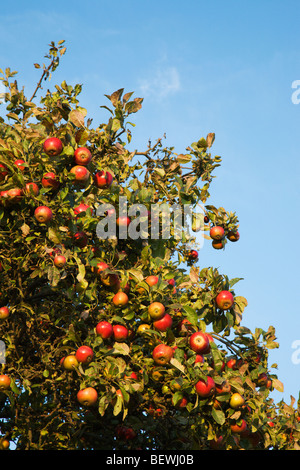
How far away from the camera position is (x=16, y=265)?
255 inches

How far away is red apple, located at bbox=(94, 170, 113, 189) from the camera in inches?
243

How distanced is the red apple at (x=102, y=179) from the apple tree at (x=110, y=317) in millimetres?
15


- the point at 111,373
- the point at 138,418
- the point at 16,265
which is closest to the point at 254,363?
the point at 138,418

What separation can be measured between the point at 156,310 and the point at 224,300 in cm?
83

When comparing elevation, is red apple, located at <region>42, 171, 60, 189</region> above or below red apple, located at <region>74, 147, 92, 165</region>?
below

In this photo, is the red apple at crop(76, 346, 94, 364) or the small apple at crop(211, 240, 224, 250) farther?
the small apple at crop(211, 240, 224, 250)

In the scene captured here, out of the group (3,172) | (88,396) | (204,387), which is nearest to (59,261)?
(3,172)

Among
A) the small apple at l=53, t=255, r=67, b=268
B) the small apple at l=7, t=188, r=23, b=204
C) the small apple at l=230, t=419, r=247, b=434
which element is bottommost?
the small apple at l=230, t=419, r=247, b=434

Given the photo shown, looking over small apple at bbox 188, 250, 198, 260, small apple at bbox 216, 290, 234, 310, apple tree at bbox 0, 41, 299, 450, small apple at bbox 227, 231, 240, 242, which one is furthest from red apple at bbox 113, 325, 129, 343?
small apple at bbox 188, 250, 198, 260

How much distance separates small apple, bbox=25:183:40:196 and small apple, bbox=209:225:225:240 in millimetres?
2566

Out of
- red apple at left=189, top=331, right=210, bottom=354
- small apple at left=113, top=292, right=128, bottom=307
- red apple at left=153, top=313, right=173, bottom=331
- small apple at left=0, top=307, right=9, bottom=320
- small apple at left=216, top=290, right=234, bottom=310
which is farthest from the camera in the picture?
small apple at left=0, top=307, right=9, bottom=320

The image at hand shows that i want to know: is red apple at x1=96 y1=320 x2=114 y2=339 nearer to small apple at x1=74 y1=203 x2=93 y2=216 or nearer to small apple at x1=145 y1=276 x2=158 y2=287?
small apple at x1=145 y1=276 x2=158 y2=287
